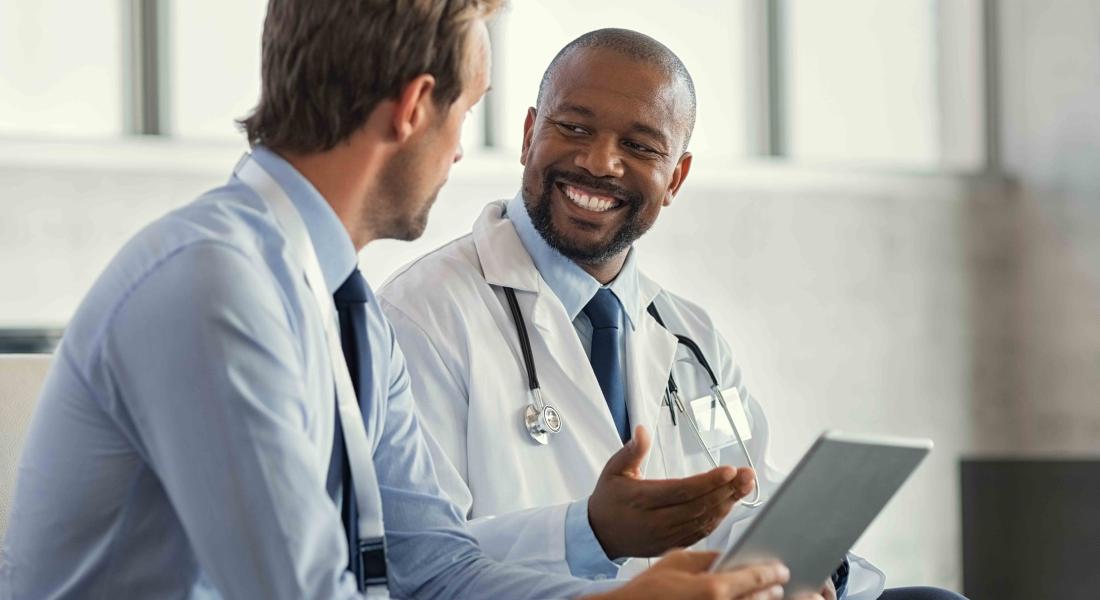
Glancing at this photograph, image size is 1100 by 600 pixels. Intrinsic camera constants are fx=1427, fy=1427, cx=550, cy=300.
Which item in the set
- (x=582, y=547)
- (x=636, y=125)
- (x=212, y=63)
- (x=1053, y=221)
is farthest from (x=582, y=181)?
(x=1053, y=221)

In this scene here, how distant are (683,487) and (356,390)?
422 mm

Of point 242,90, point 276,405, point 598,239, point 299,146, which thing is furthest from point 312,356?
point 242,90

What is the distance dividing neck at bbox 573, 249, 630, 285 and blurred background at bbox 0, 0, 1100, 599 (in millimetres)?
1864

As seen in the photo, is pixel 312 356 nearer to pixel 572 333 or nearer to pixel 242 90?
pixel 572 333

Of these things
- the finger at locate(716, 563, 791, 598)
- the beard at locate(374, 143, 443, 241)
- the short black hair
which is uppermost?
the short black hair

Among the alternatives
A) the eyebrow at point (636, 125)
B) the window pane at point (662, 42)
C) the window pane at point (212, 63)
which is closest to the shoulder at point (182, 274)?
the eyebrow at point (636, 125)

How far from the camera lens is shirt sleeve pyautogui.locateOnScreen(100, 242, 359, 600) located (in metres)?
1.12

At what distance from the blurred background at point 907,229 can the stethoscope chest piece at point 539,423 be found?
2.11m

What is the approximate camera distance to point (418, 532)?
5.22 ft

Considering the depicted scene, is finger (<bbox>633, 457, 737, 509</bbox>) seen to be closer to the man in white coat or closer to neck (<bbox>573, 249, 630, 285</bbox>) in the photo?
the man in white coat

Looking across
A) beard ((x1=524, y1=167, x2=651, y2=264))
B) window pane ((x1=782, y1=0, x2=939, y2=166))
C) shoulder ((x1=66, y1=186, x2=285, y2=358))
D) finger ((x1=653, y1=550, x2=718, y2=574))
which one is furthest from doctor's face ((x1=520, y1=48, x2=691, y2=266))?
window pane ((x1=782, y1=0, x2=939, y2=166))

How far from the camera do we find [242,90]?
158 inches

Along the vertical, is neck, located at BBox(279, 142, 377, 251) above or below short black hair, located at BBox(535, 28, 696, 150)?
below

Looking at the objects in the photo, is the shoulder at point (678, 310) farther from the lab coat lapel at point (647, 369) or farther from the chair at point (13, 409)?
the chair at point (13, 409)
